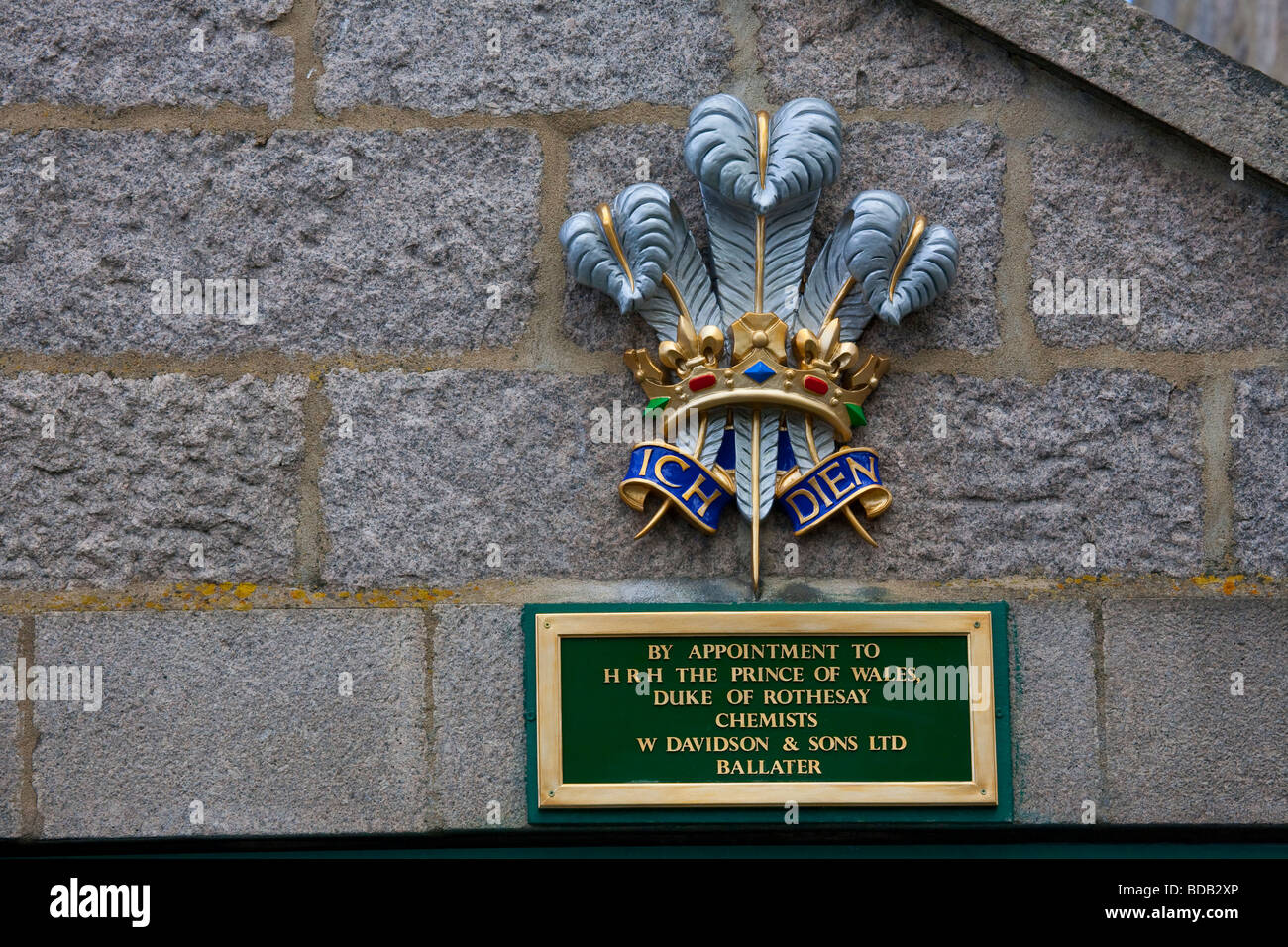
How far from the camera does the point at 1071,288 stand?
110 inches

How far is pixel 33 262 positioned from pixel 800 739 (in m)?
1.88

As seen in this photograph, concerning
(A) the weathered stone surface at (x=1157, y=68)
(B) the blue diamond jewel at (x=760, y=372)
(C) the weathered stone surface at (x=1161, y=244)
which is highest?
(A) the weathered stone surface at (x=1157, y=68)

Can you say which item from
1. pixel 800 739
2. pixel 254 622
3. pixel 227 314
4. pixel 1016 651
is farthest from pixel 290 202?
pixel 1016 651

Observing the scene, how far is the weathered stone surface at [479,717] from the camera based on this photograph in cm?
270

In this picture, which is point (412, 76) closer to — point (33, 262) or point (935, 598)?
point (33, 262)

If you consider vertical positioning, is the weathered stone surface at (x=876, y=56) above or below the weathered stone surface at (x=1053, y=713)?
above

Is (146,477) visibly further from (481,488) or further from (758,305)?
(758,305)

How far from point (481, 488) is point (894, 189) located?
1.07 meters

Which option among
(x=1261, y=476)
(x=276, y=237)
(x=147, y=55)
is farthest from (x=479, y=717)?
(x=1261, y=476)

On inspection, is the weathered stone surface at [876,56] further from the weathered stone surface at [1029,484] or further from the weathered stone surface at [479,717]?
the weathered stone surface at [479,717]

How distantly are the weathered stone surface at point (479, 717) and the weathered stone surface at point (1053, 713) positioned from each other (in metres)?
1.02

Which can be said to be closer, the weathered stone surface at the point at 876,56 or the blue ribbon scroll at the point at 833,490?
the blue ribbon scroll at the point at 833,490

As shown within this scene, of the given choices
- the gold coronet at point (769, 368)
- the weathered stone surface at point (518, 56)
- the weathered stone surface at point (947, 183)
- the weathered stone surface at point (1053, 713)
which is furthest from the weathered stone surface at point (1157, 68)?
the weathered stone surface at point (1053, 713)

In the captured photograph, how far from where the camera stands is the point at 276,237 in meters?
2.80
